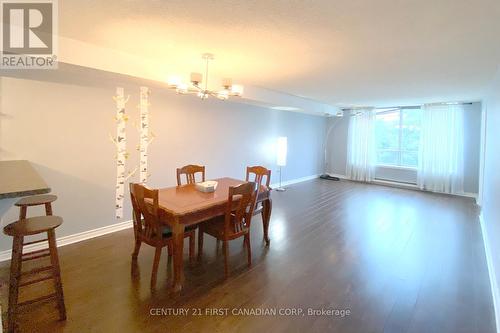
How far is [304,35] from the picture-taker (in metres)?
2.20

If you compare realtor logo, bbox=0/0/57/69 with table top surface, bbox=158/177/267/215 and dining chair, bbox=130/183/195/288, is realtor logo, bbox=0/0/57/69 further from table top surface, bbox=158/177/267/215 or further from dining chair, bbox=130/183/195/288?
table top surface, bbox=158/177/267/215


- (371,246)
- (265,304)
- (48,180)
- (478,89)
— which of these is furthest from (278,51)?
(478,89)

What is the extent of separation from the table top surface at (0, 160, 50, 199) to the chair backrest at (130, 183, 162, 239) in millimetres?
683

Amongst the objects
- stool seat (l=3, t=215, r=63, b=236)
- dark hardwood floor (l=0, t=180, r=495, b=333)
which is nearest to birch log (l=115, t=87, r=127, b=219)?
dark hardwood floor (l=0, t=180, r=495, b=333)

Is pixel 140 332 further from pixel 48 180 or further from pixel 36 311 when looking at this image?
pixel 48 180

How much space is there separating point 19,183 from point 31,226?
368 mm

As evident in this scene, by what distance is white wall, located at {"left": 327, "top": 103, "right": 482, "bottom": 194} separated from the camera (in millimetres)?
5867

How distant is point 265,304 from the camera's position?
208cm

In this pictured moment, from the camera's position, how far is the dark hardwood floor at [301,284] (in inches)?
73.8

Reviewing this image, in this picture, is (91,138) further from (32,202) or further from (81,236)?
Result: (81,236)

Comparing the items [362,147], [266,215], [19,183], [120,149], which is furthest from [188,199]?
[362,147]

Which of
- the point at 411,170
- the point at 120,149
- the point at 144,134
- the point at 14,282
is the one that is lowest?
the point at 14,282

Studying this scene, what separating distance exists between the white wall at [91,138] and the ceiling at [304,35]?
2.53 ft

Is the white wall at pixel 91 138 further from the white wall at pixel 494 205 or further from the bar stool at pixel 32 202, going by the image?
the white wall at pixel 494 205
